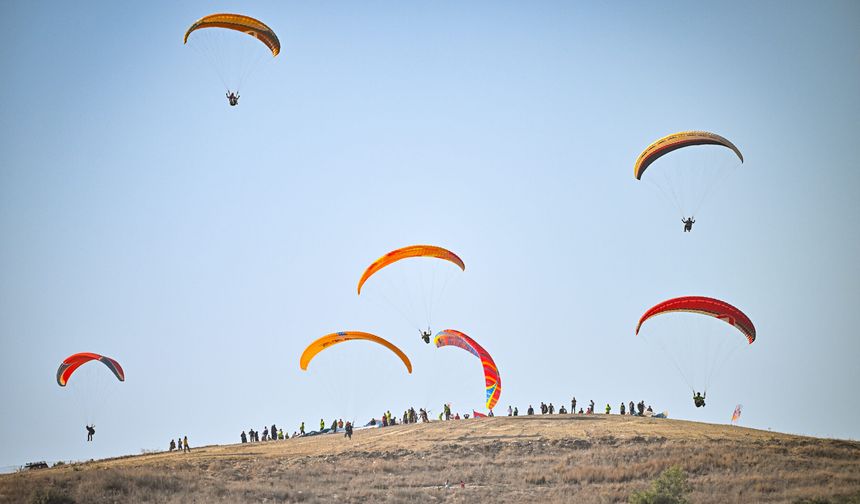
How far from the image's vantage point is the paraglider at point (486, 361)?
5488 centimetres

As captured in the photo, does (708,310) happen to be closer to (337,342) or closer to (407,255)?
(407,255)

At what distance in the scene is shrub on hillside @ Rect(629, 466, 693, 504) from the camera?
31531mm

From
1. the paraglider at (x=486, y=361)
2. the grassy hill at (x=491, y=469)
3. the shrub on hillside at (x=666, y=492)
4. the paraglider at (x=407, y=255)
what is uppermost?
the paraglider at (x=407, y=255)

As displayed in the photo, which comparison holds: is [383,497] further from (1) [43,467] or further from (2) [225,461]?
(1) [43,467]

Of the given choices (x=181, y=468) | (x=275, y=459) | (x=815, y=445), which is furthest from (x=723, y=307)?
(x=181, y=468)

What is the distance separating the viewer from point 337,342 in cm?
5312

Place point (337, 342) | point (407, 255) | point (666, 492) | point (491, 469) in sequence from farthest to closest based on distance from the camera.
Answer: point (337, 342) < point (407, 255) < point (491, 469) < point (666, 492)

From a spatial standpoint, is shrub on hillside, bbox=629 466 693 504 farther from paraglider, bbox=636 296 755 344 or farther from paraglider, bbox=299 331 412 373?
paraglider, bbox=299 331 412 373

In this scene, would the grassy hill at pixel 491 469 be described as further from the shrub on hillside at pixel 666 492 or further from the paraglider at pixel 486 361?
the paraglider at pixel 486 361

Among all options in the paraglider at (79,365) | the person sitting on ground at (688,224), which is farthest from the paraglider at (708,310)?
the paraglider at (79,365)

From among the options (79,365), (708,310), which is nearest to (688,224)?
(708,310)

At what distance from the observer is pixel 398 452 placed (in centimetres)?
4309

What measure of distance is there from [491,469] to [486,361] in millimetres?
16336

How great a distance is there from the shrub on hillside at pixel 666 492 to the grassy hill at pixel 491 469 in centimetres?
148
